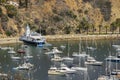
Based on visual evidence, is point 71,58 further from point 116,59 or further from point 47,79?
point 47,79

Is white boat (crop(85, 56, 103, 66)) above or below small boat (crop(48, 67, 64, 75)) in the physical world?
above

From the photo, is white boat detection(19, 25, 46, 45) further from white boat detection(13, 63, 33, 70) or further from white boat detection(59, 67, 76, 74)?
white boat detection(59, 67, 76, 74)

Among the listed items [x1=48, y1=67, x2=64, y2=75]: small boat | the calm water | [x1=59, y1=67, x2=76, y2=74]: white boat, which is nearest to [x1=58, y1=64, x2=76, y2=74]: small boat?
[x1=59, y1=67, x2=76, y2=74]: white boat

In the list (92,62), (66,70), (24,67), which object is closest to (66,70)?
(66,70)

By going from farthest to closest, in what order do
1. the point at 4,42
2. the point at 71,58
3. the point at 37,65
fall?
the point at 4,42 → the point at 71,58 → the point at 37,65

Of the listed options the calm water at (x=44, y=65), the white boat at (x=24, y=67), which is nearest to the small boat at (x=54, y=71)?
the calm water at (x=44, y=65)

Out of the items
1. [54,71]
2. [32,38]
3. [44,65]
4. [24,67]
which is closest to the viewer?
[54,71]

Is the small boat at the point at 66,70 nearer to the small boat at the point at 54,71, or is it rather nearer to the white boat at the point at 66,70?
the white boat at the point at 66,70

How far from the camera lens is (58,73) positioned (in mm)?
115688

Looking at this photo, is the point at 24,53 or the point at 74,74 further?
the point at 24,53

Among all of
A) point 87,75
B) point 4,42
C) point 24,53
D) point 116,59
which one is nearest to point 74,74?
point 87,75

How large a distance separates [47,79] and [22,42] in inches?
3420

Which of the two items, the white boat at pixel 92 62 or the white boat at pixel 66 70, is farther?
the white boat at pixel 92 62

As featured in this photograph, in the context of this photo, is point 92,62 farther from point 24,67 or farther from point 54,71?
→ point 24,67
